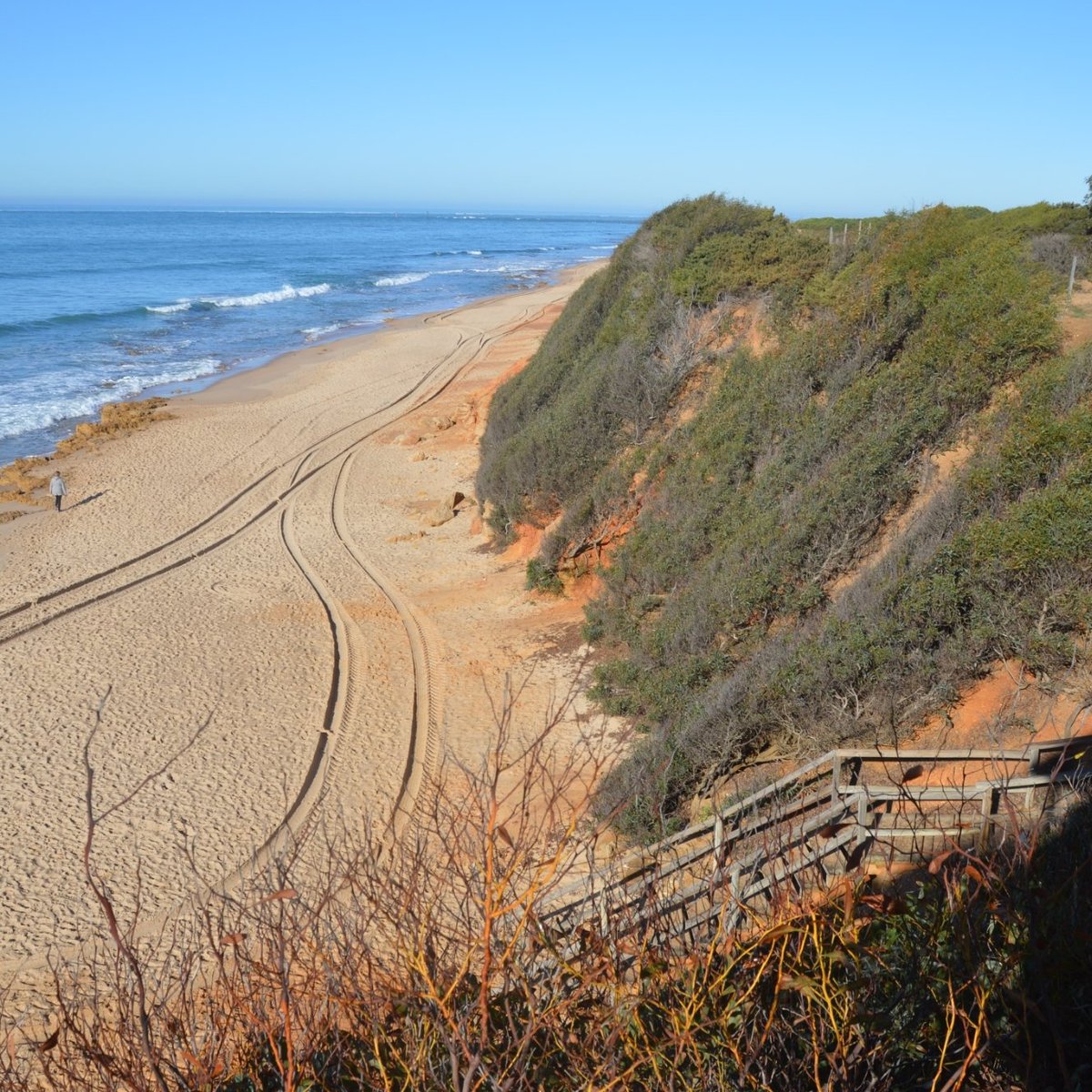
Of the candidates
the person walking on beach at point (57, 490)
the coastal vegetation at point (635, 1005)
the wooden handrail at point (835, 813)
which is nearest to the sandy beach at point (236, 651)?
the person walking on beach at point (57, 490)

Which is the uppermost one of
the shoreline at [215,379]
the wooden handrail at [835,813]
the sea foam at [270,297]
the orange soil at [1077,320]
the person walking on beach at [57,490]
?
the sea foam at [270,297]

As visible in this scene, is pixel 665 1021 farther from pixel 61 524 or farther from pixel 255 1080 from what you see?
pixel 61 524

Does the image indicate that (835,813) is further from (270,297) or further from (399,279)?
(399,279)

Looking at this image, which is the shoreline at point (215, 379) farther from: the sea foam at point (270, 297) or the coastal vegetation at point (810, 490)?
the coastal vegetation at point (810, 490)

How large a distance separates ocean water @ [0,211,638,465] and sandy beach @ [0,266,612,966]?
7826mm

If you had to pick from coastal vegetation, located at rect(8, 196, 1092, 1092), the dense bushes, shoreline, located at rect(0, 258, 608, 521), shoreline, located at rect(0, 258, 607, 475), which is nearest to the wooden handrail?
coastal vegetation, located at rect(8, 196, 1092, 1092)

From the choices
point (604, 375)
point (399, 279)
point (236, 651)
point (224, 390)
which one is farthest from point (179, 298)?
point (236, 651)

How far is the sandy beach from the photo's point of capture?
10672 millimetres

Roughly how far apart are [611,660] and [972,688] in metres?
5.02

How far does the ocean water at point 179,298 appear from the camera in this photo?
3544cm

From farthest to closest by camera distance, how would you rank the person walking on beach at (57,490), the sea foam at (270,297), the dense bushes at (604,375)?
the sea foam at (270,297), the person walking on beach at (57,490), the dense bushes at (604,375)

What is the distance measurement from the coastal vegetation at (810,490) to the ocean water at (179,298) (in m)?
17.8

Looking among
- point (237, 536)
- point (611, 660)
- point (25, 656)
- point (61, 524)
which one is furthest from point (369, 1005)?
point (61, 524)

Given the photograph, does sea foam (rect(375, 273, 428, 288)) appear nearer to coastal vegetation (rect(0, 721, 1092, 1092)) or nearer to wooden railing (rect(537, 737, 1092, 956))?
wooden railing (rect(537, 737, 1092, 956))
